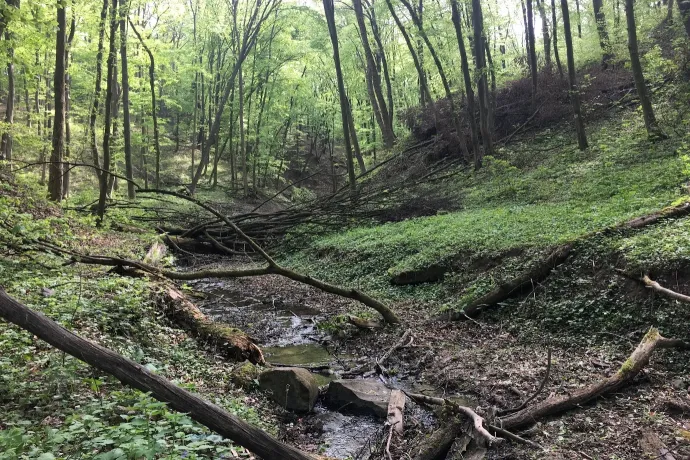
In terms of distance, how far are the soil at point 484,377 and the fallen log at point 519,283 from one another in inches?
14.4

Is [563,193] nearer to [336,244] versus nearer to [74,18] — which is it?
[336,244]

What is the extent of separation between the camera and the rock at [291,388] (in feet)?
19.9

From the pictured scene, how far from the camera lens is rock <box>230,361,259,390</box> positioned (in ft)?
20.5

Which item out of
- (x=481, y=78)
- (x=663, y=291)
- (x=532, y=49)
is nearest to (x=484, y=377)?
(x=663, y=291)

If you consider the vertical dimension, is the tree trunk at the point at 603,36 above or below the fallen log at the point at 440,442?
above

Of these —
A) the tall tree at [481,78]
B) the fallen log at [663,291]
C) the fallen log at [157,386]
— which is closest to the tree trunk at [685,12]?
the tall tree at [481,78]

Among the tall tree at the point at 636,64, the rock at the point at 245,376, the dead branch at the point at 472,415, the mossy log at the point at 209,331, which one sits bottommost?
the dead branch at the point at 472,415

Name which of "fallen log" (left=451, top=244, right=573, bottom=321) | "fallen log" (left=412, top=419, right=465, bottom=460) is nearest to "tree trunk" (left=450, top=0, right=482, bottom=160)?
"fallen log" (left=451, top=244, right=573, bottom=321)

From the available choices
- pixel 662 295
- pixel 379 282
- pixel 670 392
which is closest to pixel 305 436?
Answer: pixel 670 392

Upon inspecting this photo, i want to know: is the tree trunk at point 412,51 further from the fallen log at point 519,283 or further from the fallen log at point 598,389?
the fallen log at point 598,389

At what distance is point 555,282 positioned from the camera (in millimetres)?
8188

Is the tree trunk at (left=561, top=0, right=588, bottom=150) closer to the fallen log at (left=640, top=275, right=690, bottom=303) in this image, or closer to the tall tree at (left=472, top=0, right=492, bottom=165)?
the tall tree at (left=472, top=0, right=492, bottom=165)

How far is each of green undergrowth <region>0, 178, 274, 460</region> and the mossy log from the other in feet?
1.14

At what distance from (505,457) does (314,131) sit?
4454 cm
